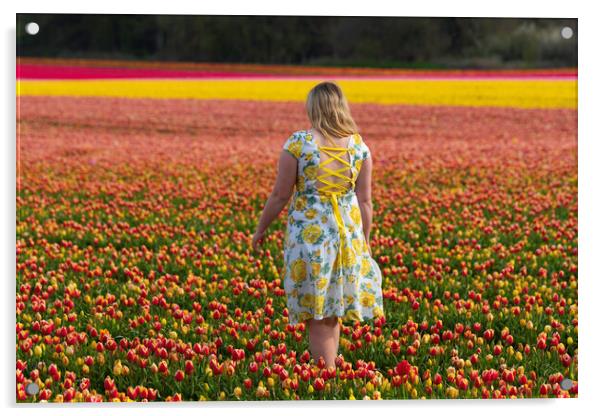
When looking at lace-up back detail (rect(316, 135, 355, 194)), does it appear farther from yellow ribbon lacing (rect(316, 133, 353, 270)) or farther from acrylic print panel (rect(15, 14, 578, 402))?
acrylic print panel (rect(15, 14, 578, 402))

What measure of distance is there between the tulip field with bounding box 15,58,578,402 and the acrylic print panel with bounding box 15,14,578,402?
27 millimetres

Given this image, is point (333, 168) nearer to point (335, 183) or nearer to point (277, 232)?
point (335, 183)

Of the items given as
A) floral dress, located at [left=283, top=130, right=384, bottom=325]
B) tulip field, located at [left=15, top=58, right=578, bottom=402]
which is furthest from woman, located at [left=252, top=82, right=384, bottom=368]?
tulip field, located at [left=15, top=58, right=578, bottom=402]

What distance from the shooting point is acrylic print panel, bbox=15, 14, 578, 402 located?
5.49 metres

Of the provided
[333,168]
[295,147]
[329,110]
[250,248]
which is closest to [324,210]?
[333,168]

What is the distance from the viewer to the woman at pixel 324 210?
16.7 feet

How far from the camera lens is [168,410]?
5.54 meters

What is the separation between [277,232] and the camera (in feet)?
29.5

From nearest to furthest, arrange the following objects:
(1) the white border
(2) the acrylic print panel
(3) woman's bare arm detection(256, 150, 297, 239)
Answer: (3) woman's bare arm detection(256, 150, 297, 239) < (2) the acrylic print panel < (1) the white border

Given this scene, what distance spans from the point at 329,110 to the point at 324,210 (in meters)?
0.62

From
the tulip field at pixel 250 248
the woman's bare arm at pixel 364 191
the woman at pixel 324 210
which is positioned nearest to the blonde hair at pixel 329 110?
the woman at pixel 324 210
